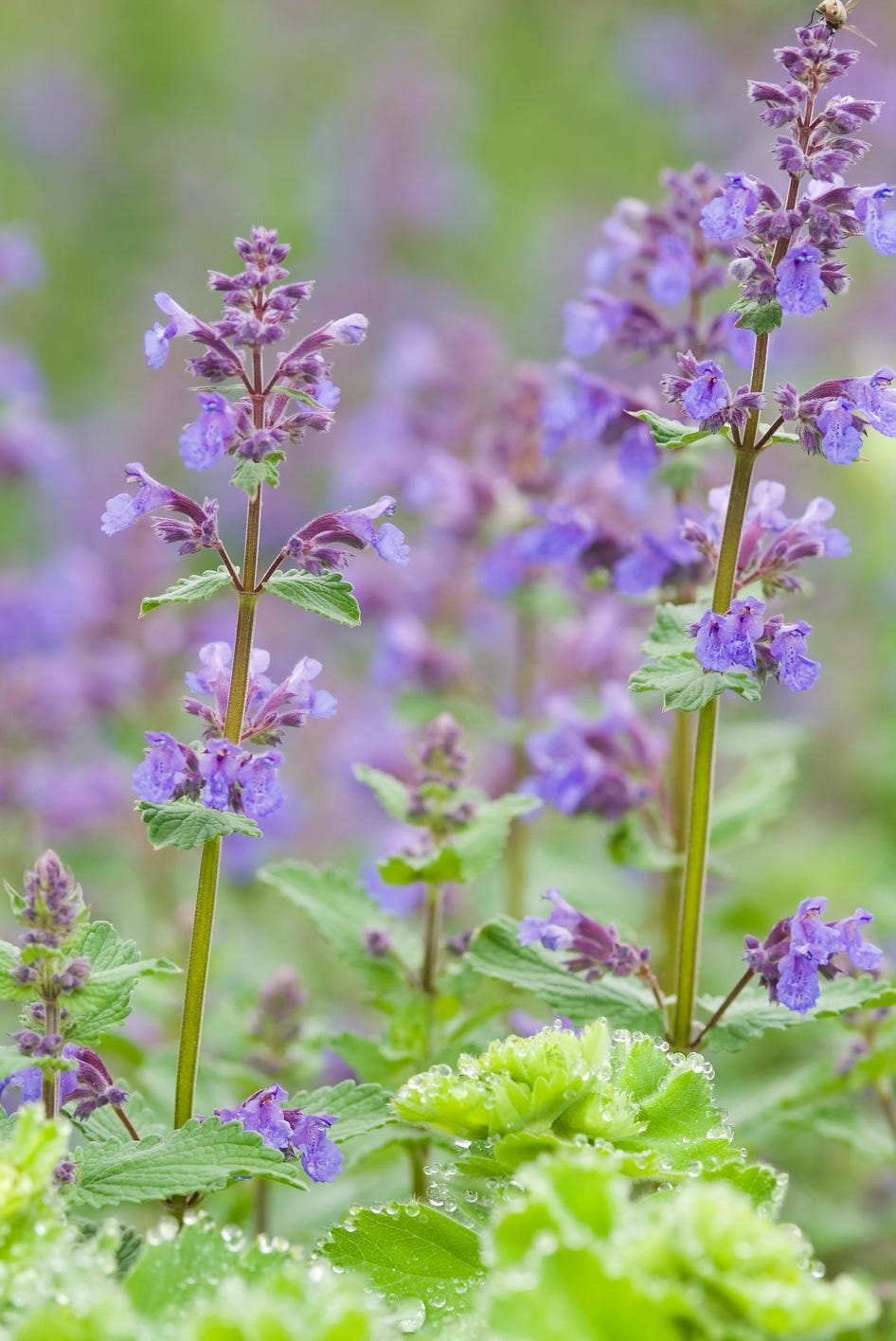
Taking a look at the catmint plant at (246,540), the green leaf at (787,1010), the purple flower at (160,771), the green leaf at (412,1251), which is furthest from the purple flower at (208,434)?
the green leaf at (787,1010)

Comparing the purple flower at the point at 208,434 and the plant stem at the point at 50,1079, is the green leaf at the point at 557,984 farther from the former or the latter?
the purple flower at the point at 208,434

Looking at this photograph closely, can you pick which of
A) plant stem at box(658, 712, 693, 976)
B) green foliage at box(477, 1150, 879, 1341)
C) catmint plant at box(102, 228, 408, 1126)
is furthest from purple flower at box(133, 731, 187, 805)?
plant stem at box(658, 712, 693, 976)

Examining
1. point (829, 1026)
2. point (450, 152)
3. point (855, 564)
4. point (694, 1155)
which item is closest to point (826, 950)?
point (694, 1155)

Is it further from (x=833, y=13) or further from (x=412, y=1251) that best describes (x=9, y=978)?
(x=833, y=13)

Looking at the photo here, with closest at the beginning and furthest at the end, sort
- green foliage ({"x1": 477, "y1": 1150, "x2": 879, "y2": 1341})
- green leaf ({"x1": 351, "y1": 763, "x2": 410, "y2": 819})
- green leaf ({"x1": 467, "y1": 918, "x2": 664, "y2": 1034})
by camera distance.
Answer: green foliage ({"x1": 477, "y1": 1150, "x2": 879, "y2": 1341}) < green leaf ({"x1": 467, "y1": 918, "x2": 664, "y2": 1034}) < green leaf ({"x1": 351, "y1": 763, "x2": 410, "y2": 819})

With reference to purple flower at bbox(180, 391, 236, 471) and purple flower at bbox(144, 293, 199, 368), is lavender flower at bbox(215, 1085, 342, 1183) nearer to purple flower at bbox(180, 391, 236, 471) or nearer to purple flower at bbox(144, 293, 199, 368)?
purple flower at bbox(180, 391, 236, 471)

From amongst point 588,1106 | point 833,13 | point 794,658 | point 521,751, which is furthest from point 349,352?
point 588,1106
